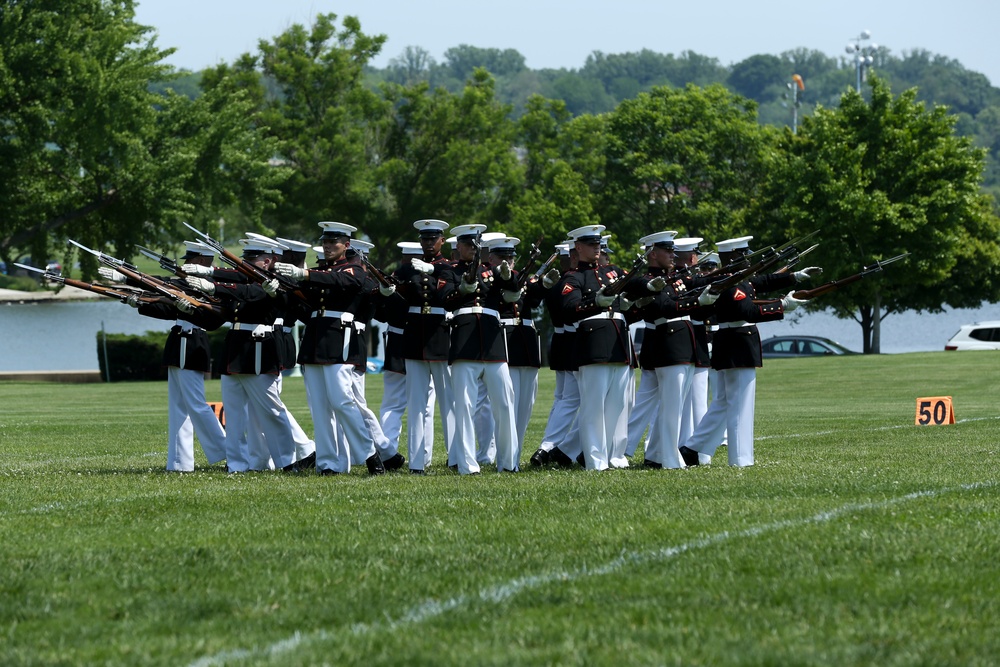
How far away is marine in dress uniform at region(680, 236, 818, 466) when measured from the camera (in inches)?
478

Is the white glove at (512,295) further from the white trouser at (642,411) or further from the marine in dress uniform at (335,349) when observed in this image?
the white trouser at (642,411)

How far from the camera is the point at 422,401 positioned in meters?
12.3

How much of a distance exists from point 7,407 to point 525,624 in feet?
78.0

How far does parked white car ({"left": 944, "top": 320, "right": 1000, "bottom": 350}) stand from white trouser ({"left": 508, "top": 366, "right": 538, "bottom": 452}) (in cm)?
3526

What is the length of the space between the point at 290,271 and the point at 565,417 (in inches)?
141

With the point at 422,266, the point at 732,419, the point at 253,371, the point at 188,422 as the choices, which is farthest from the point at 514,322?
the point at 188,422

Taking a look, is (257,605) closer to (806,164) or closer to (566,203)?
(806,164)

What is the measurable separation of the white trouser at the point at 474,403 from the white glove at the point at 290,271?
1.55 m

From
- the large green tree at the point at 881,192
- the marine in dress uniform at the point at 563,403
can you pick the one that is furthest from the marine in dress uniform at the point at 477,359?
the large green tree at the point at 881,192

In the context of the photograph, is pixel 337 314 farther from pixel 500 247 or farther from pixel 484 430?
pixel 484 430

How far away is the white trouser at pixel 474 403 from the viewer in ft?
39.0

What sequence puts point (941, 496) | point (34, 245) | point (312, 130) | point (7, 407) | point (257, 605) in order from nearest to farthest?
1. point (257, 605)
2. point (941, 496)
3. point (7, 407)
4. point (34, 245)
5. point (312, 130)

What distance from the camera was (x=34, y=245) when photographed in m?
41.7

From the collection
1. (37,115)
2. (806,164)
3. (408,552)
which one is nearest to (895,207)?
(806,164)
